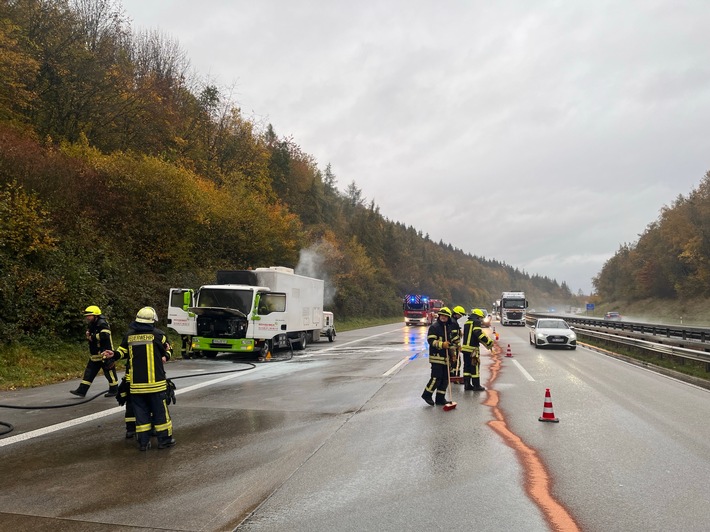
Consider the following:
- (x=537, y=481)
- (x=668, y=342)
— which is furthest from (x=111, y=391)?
(x=668, y=342)

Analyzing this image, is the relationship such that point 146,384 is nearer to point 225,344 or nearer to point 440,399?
point 440,399

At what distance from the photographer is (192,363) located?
1528cm

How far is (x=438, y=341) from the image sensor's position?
28.5ft

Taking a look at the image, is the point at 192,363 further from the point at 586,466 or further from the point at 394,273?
the point at 394,273

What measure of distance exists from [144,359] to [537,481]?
4741mm

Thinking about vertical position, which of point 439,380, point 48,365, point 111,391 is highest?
point 439,380

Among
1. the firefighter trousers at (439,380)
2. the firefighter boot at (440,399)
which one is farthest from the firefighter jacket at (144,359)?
the firefighter boot at (440,399)

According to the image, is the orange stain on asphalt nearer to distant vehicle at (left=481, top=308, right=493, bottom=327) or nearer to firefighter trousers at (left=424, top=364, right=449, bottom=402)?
firefighter trousers at (left=424, top=364, right=449, bottom=402)

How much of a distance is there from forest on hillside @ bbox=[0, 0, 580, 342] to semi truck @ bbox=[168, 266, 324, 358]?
2685 mm

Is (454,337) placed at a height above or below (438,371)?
above

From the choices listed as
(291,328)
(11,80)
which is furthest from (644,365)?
(11,80)

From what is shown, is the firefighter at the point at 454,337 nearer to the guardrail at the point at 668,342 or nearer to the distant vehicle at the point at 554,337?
the guardrail at the point at 668,342

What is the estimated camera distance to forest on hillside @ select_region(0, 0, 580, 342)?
14773mm

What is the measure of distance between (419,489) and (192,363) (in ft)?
39.6
